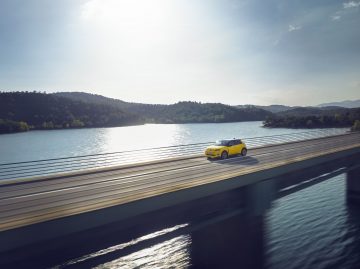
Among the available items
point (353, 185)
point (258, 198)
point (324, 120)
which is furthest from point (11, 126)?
point (258, 198)

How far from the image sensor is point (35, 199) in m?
12.8

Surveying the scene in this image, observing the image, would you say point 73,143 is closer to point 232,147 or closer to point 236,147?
point 236,147

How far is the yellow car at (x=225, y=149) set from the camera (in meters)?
27.2

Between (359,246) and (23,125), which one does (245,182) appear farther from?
(23,125)

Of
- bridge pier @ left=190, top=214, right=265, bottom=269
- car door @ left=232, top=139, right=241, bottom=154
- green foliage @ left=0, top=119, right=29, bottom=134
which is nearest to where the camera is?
bridge pier @ left=190, top=214, right=265, bottom=269

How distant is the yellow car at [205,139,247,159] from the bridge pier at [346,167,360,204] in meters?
13.4

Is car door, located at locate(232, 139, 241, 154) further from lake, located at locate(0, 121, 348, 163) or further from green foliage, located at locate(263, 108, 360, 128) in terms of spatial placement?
green foliage, located at locate(263, 108, 360, 128)

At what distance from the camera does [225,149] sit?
91.5 feet

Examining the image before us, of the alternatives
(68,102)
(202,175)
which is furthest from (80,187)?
(68,102)

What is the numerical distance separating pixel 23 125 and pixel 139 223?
519ft

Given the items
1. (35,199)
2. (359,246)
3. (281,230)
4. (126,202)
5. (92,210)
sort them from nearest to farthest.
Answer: (92,210), (126,202), (35,199), (359,246), (281,230)

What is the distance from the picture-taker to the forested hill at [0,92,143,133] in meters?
156

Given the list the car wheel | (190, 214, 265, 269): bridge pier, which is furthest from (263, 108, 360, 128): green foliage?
(190, 214, 265, 269): bridge pier

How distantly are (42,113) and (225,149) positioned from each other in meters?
160
